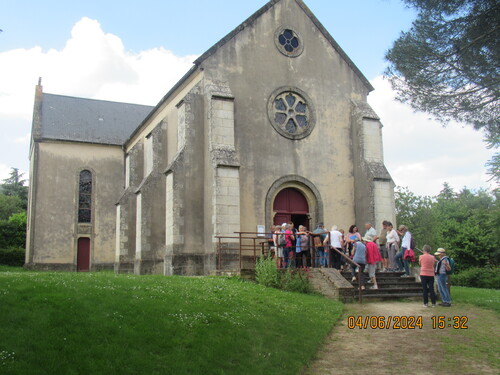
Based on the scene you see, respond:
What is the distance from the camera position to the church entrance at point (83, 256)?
29.3 metres

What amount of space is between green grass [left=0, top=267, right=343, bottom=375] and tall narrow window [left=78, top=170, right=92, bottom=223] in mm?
19660

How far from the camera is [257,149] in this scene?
19.2 meters

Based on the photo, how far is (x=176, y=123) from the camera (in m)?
21.3

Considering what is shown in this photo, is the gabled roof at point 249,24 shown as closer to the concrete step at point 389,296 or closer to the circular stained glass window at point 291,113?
the circular stained glass window at point 291,113

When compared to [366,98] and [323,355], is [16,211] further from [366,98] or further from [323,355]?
[323,355]

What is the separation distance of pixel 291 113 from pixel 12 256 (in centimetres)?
2360

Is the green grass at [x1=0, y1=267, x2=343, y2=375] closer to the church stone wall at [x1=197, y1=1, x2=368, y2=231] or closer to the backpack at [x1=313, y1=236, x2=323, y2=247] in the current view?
the backpack at [x1=313, y1=236, x2=323, y2=247]

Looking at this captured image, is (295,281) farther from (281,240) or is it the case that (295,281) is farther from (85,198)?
(85,198)

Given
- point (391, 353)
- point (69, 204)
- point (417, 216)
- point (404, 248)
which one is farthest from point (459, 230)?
point (391, 353)

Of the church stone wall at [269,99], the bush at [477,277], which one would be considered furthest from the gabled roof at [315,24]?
the bush at [477,277]

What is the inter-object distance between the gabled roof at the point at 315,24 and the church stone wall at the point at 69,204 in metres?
14.2

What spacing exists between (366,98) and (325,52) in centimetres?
261

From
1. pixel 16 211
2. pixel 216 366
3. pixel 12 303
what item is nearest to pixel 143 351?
pixel 216 366

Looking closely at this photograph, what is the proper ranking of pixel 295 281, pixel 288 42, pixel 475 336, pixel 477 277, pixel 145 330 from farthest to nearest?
1. pixel 477 277
2. pixel 288 42
3. pixel 295 281
4. pixel 475 336
5. pixel 145 330
